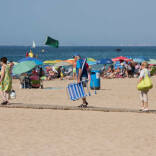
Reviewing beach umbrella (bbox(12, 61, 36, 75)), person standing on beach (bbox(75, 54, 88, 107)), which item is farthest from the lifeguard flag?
person standing on beach (bbox(75, 54, 88, 107))

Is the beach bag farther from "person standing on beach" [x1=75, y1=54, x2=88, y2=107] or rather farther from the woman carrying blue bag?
"person standing on beach" [x1=75, y1=54, x2=88, y2=107]

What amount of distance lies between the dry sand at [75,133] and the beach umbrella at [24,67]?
8.82 meters

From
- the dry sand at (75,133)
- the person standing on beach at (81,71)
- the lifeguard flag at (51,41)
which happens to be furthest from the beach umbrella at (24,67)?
the person standing on beach at (81,71)

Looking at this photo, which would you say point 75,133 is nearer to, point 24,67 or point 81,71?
point 81,71

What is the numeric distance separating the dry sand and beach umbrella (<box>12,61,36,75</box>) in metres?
8.82

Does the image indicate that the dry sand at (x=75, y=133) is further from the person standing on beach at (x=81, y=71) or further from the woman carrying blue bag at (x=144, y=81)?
the person standing on beach at (x=81, y=71)

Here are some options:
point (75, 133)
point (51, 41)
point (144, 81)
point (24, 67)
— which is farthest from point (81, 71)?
point (51, 41)

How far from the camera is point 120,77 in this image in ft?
100

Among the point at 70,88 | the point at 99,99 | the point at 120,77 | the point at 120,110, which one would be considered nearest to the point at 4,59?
the point at 70,88

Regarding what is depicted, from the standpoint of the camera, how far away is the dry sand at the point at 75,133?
6617mm

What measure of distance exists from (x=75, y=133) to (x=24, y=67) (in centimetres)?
1268

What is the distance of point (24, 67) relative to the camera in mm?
20453

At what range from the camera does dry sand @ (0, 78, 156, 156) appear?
662 cm

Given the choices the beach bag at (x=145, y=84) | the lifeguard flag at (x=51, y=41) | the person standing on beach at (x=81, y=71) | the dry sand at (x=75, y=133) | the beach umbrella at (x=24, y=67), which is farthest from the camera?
the lifeguard flag at (x=51, y=41)
